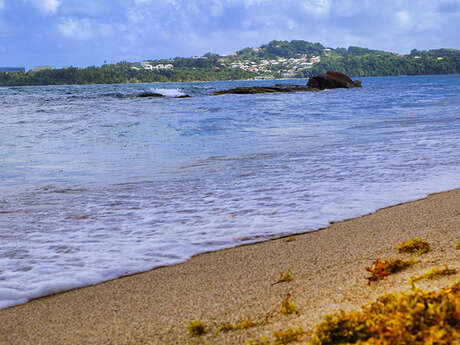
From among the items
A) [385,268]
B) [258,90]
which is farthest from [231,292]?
[258,90]

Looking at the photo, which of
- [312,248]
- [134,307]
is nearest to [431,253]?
[312,248]

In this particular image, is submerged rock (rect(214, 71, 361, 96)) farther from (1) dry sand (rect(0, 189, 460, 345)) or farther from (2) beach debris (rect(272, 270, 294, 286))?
(2) beach debris (rect(272, 270, 294, 286))

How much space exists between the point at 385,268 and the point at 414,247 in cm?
58

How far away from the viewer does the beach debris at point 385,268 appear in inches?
97.7

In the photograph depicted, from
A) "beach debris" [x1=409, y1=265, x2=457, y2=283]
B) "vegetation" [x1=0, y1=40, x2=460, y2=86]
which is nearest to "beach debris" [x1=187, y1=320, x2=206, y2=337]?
"beach debris" [x1=409, y1=265, x2=457, y2=283]

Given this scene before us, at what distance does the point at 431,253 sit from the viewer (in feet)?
9.50

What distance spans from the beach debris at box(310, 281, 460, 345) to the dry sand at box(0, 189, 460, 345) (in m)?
0.25

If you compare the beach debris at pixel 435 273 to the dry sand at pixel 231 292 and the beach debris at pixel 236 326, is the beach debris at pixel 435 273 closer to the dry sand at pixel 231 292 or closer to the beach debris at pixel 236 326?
the dry sand at pixel 231 292

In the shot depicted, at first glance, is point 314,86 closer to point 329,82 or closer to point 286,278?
point 329,82

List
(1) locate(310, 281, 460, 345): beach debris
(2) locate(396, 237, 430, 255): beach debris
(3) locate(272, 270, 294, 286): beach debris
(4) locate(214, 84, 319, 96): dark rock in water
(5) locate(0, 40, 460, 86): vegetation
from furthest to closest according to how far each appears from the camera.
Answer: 1. (5) locate(0, 40, 460, 86): vegetation
2. (4) locate(214, 84, 319, 96): dark rock in water
3. (2) locate(396, 237, 430, 255): beach debris
4. (3) locate(272, 270, 294, 286): beach debris
5. (1) locate(310, 281, 460, 345): beach debris

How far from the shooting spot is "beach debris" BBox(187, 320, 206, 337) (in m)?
2.15

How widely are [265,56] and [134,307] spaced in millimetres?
203294

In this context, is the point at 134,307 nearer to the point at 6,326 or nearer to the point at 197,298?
the point at 197,298

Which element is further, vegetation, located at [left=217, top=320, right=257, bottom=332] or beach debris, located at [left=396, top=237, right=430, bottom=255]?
beach debris, located at [left=396, top=237, right=430, bottom=255]
